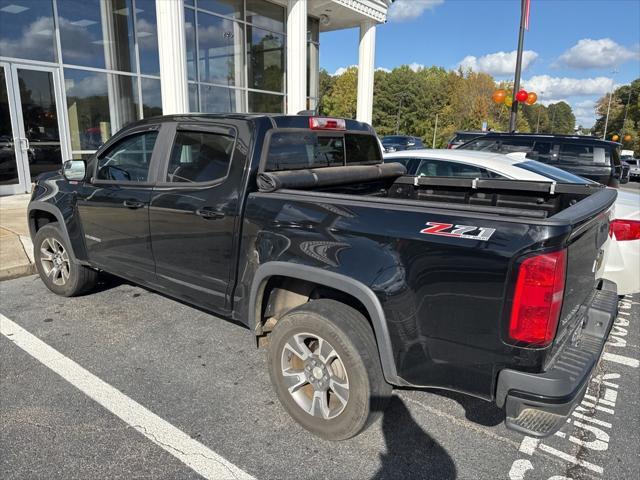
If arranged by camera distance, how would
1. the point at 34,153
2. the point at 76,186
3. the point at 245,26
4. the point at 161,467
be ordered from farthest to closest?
the point at 245,26 < the point at 34,153 < the point at 76,186 < the point at 161,467

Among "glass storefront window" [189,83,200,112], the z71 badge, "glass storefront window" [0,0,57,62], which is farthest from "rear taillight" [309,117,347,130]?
"glass storefront window" [189,83,200,112]

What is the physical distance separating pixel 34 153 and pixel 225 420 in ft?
31.6

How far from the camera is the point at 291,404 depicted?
2.81 m

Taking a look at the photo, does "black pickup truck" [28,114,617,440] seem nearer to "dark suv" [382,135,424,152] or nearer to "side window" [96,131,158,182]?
"side window" [96,131,158,182]

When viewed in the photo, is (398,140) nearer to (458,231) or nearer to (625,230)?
(625,230)

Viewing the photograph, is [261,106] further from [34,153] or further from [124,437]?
[124,437]

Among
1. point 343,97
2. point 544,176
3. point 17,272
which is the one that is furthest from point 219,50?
point 343,97

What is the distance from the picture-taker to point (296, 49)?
509 inches

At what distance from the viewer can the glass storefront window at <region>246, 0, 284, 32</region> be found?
47.5 ft

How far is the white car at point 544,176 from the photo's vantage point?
3.82 metres

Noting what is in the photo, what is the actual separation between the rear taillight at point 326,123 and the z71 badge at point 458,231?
156cm

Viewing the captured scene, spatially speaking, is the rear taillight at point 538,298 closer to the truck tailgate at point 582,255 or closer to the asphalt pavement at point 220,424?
the truck tailgate at point 582,255

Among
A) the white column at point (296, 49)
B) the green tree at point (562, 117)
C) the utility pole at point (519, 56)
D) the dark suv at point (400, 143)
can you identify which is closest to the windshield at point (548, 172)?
the utility pole at point (519, 56)

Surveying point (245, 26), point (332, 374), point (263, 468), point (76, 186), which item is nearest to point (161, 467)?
point (263, 468)
